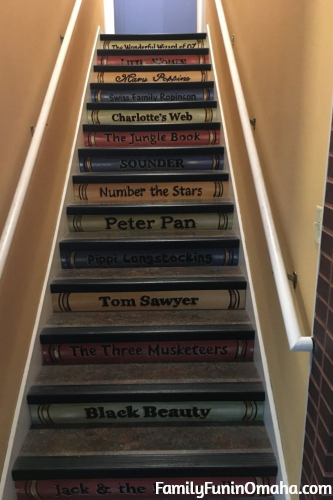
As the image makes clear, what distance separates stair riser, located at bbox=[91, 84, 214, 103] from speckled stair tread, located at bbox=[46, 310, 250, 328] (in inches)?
68.6

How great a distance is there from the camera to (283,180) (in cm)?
139

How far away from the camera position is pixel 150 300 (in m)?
1.95

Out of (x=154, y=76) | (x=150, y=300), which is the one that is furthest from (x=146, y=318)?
(x=154, y=76)

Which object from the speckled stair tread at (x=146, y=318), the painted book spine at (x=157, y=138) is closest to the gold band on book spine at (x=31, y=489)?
the speckled stair tread at (x=146, y=318)

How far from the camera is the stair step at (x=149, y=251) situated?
206 centimetres

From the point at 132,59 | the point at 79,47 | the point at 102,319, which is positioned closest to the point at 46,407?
the point at 102,319

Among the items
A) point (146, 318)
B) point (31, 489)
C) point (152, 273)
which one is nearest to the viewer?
point (31, 489)

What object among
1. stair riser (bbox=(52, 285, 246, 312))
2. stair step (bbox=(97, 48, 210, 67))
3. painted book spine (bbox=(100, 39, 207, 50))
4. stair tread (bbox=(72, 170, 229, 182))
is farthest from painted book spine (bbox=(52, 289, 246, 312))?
painted book spine (bbox=(100, 39, 207, 50))

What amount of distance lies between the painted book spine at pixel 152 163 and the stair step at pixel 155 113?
0.40 meters

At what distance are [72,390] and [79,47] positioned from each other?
2302 millimetres

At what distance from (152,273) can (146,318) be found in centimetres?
25

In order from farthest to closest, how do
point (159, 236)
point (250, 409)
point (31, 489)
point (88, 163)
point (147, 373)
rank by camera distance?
1. point (88, 163)
2. point (159, 236)
3. point (147, 373)
4. point (250, 409)
5. point (31, 489)

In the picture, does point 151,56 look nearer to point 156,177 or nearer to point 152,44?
point 152,44

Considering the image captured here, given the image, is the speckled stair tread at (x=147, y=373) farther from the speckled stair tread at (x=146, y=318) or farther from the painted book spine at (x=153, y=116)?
the painted book spine at (x=153, y=116)
